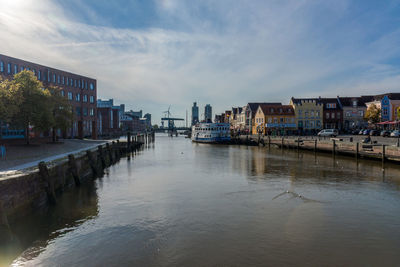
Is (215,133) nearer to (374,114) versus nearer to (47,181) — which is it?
(374,114)

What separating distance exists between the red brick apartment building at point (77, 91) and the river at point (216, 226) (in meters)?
36.3

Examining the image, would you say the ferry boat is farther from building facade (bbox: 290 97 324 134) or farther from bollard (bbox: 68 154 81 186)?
bollard (bbox: 68 154 81 186)

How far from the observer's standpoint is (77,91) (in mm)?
66688

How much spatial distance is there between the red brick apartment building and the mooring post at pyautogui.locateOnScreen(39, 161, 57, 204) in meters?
34.4

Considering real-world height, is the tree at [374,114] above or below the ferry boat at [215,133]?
above

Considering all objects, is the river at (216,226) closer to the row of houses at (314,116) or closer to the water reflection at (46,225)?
the water reflection at (46,225)

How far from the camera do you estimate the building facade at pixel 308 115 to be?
84.8 meters

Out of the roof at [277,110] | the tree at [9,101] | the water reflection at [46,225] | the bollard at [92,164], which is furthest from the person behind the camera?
the roof at [277,110]

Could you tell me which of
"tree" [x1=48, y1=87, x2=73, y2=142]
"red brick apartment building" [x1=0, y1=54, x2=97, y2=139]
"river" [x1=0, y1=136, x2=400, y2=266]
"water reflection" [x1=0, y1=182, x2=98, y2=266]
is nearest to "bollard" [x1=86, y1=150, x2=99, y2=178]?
"river" [x1=0, y1=136, x2=400, y2=266]

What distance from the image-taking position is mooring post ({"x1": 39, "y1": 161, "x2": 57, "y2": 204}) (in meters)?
16.1

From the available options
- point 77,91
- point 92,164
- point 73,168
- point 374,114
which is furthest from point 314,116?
point 73,168

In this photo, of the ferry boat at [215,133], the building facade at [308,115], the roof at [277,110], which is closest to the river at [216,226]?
the ferry boat at [215,133]

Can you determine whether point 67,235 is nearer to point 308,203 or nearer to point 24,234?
point 24,234

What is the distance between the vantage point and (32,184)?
49.0 ft
